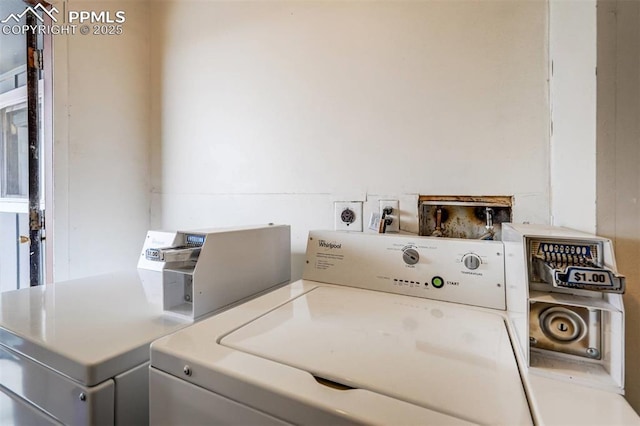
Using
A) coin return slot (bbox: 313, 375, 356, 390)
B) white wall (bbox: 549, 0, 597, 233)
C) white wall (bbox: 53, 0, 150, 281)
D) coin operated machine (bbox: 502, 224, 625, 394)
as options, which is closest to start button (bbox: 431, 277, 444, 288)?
coin operated machine (bbox: 502, 224, 625, 394)

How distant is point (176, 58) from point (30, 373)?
5.61 ft

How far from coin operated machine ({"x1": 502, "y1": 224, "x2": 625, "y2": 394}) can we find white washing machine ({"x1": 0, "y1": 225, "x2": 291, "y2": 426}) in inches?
30.3

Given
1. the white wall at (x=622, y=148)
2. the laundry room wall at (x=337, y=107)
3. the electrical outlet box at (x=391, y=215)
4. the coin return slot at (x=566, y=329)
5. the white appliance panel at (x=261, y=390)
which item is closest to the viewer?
the white appliance panel at (x=261, y=390)

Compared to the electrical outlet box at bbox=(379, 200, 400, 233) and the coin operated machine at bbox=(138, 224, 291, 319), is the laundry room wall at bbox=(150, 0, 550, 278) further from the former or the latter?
the coin operated machine at bbox=(138, 224, 291, 319)

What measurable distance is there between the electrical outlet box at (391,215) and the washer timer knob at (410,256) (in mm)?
247

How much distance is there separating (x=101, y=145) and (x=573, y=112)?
208cm

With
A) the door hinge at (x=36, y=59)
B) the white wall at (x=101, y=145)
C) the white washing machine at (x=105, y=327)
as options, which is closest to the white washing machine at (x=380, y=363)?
the white washing machine at (x=105, y=327)

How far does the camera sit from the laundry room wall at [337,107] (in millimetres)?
1038

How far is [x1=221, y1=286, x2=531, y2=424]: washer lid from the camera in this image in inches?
17.2

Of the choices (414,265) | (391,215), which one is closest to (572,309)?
(414,265)

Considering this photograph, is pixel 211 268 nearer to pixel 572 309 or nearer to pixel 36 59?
pixel 572 309

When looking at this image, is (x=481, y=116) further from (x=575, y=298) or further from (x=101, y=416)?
(x=101, y=416)

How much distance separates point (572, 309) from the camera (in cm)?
54

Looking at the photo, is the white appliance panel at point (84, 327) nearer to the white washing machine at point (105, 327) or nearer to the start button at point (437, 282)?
the white washing machine at point (105, 327)
